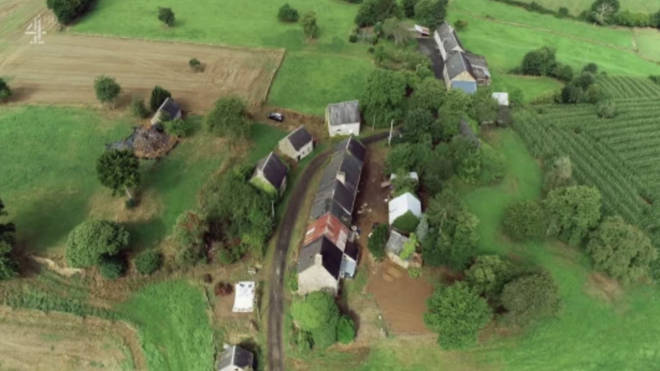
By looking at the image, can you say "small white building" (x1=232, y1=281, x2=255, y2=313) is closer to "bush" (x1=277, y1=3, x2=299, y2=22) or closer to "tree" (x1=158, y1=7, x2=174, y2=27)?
"tree" (x1=158, y1=7, x2=174, y2=27)

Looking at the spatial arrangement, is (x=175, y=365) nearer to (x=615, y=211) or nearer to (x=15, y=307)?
(x=15, y=307)

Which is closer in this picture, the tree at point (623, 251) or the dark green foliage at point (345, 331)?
the dark green foliage at point (345, 331)

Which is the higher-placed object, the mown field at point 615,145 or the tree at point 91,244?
the mown field at point 615,145

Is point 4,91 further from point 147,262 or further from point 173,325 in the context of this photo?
point 173,325

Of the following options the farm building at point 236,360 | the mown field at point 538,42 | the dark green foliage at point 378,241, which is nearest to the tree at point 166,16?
the mown field at point 538,42

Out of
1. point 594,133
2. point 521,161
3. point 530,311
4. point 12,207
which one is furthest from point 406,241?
point 12,207

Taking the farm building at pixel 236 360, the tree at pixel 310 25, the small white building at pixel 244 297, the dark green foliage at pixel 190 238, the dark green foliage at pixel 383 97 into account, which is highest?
the tree at pixel 310 25

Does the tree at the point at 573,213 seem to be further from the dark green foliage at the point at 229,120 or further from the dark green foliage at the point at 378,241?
the dark green foliage at the point at 229,120

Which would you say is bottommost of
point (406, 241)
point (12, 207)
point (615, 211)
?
point (12, 207)
